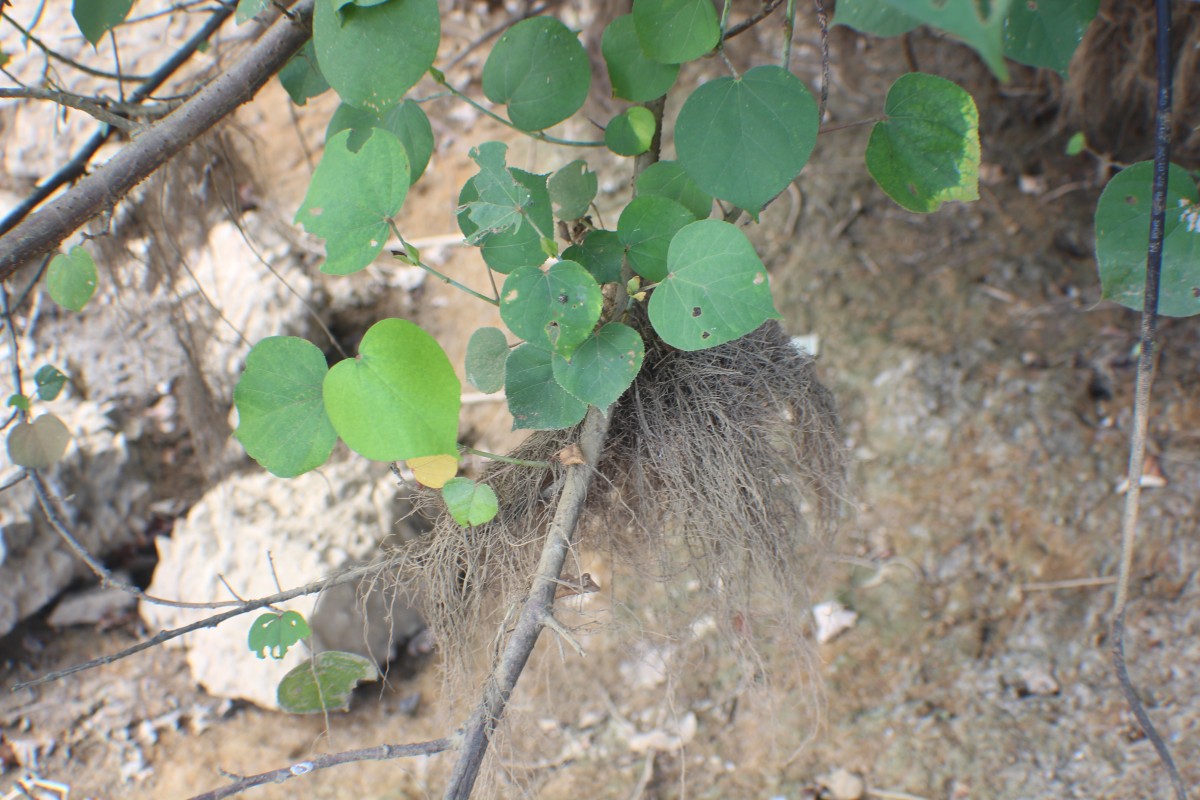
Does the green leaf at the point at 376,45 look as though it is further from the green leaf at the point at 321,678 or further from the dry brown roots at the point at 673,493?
the green leaf at the point at 321,678

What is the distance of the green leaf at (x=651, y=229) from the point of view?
69 centimetres

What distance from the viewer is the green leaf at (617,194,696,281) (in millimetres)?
693

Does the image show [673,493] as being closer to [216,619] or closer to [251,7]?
[216,619]

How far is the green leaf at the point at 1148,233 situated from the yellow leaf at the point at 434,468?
0.62 meters

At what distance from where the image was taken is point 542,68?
2.34 ft

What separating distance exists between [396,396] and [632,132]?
0.37m

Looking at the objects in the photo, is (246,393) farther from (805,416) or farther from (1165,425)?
(1165,425)

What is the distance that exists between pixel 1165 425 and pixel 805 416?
92 cm

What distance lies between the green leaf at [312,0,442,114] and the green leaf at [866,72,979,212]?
0.40 meters

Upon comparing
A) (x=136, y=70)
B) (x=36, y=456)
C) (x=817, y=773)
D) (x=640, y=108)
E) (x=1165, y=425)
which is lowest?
(x=817, y=773)

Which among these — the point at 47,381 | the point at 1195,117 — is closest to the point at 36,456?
the point at 47,381

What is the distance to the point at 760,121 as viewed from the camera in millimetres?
641

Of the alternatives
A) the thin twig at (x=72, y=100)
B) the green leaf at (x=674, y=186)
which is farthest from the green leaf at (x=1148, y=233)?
the thin twig at (x=72, y=100)

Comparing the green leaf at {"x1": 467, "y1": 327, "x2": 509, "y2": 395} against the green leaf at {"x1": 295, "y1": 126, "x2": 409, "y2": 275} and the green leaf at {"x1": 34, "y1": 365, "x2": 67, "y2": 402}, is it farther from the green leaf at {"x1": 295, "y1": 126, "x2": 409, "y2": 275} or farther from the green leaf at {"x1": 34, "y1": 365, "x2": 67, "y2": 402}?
the green leaf at {"x1": 34, "y1": 365, "x2": 67, "y2": 402}
